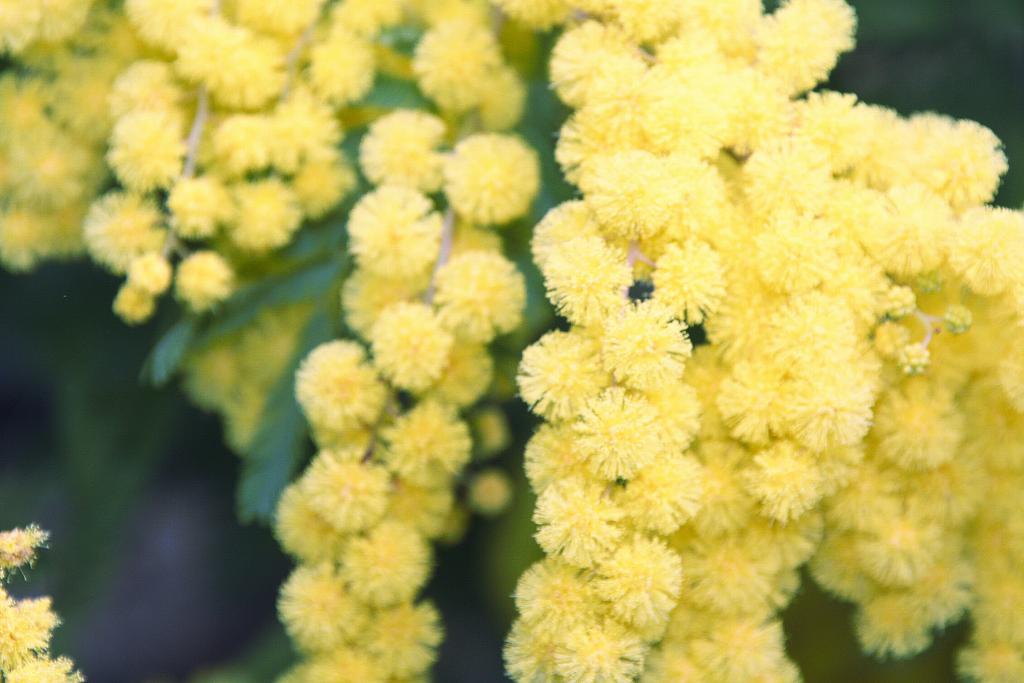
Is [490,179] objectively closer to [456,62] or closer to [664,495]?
[456,62]

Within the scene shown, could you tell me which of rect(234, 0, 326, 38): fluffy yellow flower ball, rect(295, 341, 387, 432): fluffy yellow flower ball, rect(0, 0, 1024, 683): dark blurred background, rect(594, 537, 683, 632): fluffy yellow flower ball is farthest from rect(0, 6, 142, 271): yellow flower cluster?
rect(594, 537, 683, 632): fluffy yellow flower ball

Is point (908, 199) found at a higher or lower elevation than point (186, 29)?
lower

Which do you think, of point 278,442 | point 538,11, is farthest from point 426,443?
point 538,11

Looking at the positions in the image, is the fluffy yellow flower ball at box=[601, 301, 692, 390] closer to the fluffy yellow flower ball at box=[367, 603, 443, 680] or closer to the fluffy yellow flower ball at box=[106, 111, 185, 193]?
the fluffy yellow flower ball at box=[367, 603, 443, 680]

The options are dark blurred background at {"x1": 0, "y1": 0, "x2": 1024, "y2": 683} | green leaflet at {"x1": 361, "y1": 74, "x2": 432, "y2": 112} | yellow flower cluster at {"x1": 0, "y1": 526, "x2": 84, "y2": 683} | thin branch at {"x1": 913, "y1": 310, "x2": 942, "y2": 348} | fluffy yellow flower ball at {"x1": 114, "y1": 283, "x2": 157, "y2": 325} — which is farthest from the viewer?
dark blurred background at {"x1": 0, "y1": 0, "x2": 1024, "y2": 683}

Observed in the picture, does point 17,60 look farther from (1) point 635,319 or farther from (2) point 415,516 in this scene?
(1) point 635,319

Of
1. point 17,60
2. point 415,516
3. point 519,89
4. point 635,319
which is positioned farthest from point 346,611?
point 17,60
